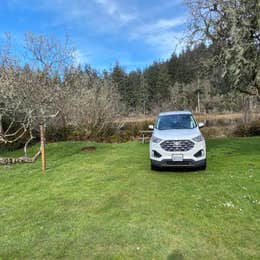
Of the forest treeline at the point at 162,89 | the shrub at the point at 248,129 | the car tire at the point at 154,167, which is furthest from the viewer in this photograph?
the forest treeline at the point at 162,89

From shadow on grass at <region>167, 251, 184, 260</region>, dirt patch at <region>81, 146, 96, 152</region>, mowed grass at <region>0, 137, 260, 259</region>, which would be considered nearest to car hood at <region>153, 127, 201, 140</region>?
mowed grass at <region>0, 137, 260, 259</region>

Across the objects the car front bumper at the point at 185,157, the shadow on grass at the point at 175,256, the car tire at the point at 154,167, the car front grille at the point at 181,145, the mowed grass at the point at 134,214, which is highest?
the car front grille at the point at 181,145

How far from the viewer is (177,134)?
22.2 ft

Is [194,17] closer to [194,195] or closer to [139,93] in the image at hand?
[194,195]

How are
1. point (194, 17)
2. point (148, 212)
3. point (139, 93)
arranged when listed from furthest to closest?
point (139, 93)
point (194, 17)
point (148, 212)

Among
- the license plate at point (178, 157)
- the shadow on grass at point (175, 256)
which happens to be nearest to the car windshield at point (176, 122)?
the license plate at point (178, 157)

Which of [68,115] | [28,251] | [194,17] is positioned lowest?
[28,251]

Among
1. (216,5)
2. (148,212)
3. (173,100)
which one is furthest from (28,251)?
(173,100)

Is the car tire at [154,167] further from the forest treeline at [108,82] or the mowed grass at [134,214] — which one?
the forest treeline at [108,82]

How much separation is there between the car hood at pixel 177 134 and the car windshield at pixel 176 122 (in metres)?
0.37

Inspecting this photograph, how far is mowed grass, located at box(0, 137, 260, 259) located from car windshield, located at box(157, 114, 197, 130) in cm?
141

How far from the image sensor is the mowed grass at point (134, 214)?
3.21m

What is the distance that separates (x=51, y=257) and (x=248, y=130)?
1813cm

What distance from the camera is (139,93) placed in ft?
174
